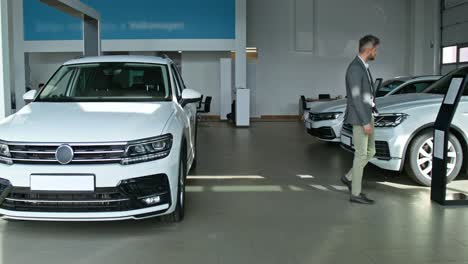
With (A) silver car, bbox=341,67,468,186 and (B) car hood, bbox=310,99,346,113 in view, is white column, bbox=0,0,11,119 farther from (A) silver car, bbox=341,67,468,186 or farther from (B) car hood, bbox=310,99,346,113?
(B) car hood, bbox=310,99,346,113

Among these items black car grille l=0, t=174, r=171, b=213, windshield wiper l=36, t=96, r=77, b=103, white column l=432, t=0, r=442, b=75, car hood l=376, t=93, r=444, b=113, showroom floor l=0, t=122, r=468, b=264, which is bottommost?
showroom floor l=0, t=122, r=468, b=264

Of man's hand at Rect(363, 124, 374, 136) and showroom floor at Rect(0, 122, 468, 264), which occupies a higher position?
man's hand at Rect(363, 124, 374, 136)

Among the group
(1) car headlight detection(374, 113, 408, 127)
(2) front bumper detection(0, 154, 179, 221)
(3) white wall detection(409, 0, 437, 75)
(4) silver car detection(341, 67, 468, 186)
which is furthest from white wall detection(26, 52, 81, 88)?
(2) front bumper detection(0, 154, 179, 221)

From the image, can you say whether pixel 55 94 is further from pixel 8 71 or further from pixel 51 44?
pixel 51 44

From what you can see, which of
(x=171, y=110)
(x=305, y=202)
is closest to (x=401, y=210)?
(x=305, y=202)

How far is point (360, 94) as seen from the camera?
4738 mm

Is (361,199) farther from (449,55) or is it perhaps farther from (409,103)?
(449,55)

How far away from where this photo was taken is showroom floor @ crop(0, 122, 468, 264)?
3.53m

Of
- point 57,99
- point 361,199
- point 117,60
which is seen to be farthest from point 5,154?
point 361,199

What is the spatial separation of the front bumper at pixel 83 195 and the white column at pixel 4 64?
1500 millimetres

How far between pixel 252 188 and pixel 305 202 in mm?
829

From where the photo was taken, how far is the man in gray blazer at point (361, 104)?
4.74 m

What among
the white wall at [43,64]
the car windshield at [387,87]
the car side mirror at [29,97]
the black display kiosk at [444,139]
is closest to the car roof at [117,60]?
the car side mirror at [29,97]

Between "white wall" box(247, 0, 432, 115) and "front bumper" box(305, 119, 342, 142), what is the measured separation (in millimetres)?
9388
